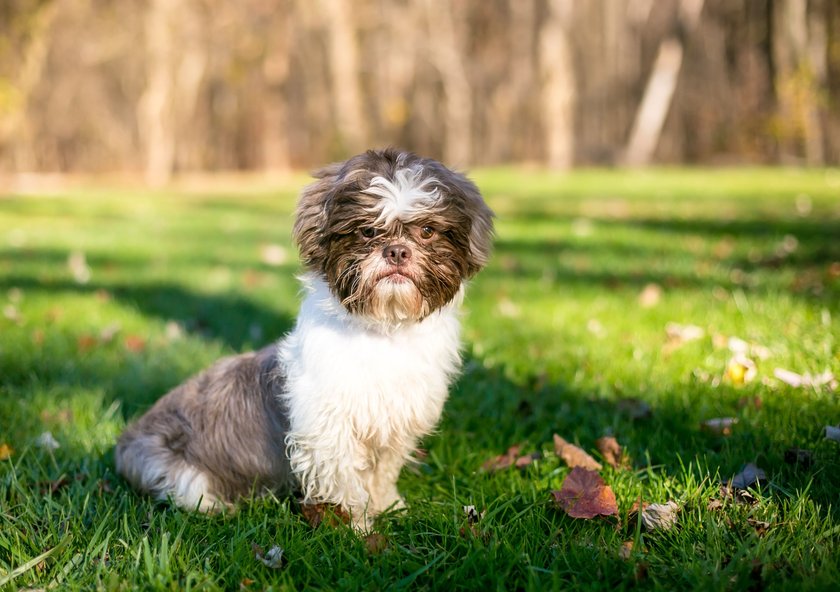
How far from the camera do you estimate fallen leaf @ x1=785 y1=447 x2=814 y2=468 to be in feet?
10.9

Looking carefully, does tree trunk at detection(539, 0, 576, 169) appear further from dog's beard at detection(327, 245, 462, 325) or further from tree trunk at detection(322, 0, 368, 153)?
dog's beard at detection(327, 245, 462, 325)

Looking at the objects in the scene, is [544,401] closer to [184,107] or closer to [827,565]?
[827,565]

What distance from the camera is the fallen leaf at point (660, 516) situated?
113 inches

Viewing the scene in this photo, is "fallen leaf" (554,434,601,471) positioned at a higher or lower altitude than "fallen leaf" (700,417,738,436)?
lower

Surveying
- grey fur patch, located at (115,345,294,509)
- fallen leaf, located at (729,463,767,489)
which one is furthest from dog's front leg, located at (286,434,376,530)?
fallen leaf, located at (729,463,767,489)

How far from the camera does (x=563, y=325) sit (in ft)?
20.8

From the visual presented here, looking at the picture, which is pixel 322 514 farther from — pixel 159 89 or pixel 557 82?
pixel 557 82

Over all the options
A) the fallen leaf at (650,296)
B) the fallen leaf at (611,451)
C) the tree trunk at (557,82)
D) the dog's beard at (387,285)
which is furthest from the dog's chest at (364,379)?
the tree trunk at (557,82)

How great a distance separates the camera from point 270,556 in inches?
111

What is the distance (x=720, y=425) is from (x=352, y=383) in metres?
2.00

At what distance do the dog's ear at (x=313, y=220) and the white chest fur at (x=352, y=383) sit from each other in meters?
0.11

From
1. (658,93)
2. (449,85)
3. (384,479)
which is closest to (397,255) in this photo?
(384,479)

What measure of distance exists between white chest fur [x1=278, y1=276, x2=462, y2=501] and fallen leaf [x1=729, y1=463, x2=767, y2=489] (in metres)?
1.32

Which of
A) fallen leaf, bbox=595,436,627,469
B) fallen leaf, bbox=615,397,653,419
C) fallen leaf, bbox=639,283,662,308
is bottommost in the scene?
fallen leaf, bbox=595,436,627,469
